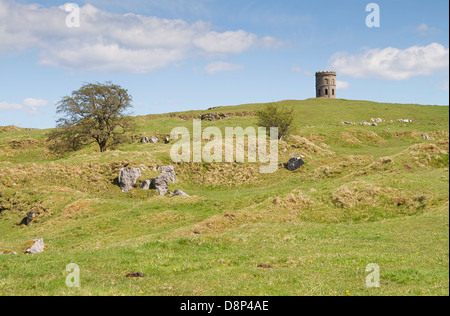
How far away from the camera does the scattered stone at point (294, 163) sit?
5628 cm

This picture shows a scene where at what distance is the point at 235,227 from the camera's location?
97.9 ft

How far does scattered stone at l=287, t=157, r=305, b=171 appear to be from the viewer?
56275mm

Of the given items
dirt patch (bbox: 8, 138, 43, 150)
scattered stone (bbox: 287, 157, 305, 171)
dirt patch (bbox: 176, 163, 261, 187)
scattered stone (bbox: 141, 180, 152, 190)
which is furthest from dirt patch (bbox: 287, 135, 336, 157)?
dirt patch (bbox: 8, 138, 43, 150)

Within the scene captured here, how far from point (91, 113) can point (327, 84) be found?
129083 millimetres

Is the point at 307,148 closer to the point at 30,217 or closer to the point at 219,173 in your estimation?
the point at 219,173

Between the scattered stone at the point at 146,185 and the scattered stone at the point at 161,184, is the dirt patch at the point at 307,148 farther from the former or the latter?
the scattered stone at the point at 146,185

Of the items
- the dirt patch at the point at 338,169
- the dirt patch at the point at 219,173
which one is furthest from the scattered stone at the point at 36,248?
the dirt patch at the point at 338,169

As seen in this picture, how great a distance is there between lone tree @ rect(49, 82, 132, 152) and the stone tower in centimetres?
12292

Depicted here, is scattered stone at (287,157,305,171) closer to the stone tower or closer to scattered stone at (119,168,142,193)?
scattered stone at (119,168,142,193)

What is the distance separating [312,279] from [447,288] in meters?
4.54

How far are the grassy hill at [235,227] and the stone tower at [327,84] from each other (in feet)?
352

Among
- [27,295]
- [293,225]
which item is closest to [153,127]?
[293,225]

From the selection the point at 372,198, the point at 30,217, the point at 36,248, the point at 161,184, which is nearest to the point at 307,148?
the point at 161,184

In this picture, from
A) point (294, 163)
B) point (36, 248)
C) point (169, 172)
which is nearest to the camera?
point (36, 248)
